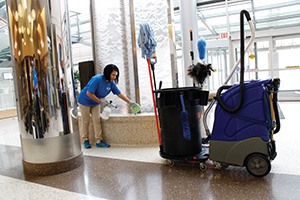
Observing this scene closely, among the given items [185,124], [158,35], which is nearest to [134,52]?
[158,35]

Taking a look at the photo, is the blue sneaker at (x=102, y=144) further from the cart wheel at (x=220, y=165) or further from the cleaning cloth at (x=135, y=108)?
the cart wheel at (x=220, y=165)

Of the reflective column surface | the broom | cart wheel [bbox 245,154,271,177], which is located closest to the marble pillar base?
the reflective column surface

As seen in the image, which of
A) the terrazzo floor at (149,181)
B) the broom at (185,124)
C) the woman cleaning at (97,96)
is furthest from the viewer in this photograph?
the woman cleaning at (97,96)

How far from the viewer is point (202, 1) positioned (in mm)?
6152

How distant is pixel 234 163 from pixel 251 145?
20 centimetres

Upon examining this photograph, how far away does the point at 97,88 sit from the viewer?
2914 millimetres

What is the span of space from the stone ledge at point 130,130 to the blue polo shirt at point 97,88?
0.30 meters

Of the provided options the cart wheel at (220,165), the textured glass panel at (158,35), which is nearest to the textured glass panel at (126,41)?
the textured glass panel at (158,35)

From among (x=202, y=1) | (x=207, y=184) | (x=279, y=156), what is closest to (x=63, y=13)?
(x=207, y=184)

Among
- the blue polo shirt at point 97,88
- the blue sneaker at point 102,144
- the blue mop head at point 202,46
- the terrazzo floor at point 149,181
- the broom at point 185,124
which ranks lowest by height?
the terrazzo floor at point 149,181

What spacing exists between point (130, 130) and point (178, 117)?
41.0 inches

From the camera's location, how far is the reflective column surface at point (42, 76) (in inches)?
81.7

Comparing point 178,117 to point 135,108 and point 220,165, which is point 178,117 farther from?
point 135,108

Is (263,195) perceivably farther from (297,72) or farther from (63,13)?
(297,72)
